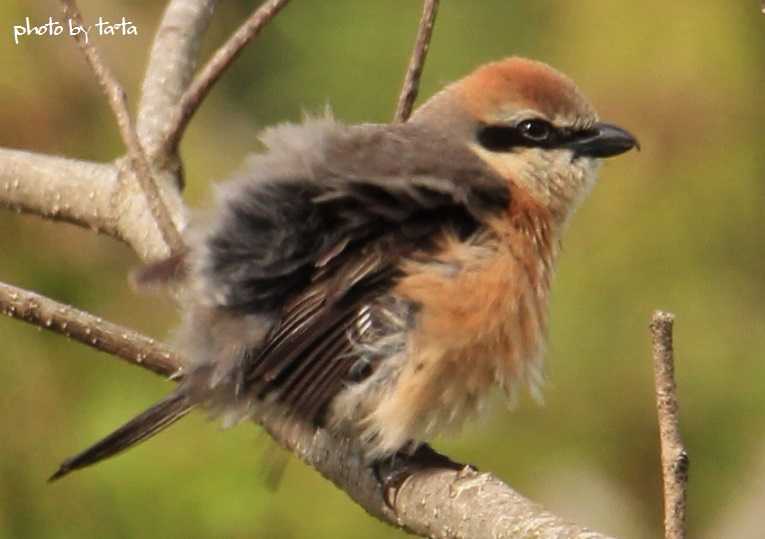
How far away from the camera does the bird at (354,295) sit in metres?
3.30

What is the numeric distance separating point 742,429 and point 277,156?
2.24 metres

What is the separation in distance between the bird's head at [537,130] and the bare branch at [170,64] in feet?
2.20

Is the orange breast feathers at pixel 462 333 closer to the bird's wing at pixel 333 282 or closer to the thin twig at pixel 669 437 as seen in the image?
the bird's wing at pixel 333 282

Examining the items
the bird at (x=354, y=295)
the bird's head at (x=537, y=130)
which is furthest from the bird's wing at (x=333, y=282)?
the bird's head at (x=537, y=130)

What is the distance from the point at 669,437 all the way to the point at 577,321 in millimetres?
2546

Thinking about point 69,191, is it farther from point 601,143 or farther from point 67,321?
point 601,143

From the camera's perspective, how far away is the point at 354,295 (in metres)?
3.33

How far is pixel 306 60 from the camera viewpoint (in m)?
6.84

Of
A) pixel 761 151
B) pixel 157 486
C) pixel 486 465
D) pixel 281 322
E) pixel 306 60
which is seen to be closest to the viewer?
pixel 281 322

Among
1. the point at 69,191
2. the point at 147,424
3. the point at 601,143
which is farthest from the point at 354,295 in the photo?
the point at 69,191

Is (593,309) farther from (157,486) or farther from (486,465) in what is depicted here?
(157,486)

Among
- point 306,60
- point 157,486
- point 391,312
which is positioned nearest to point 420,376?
point 391,312

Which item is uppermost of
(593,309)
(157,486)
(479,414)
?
(479,414)

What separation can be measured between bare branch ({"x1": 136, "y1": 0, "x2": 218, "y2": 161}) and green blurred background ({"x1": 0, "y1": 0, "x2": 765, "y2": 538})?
59 centimetres
